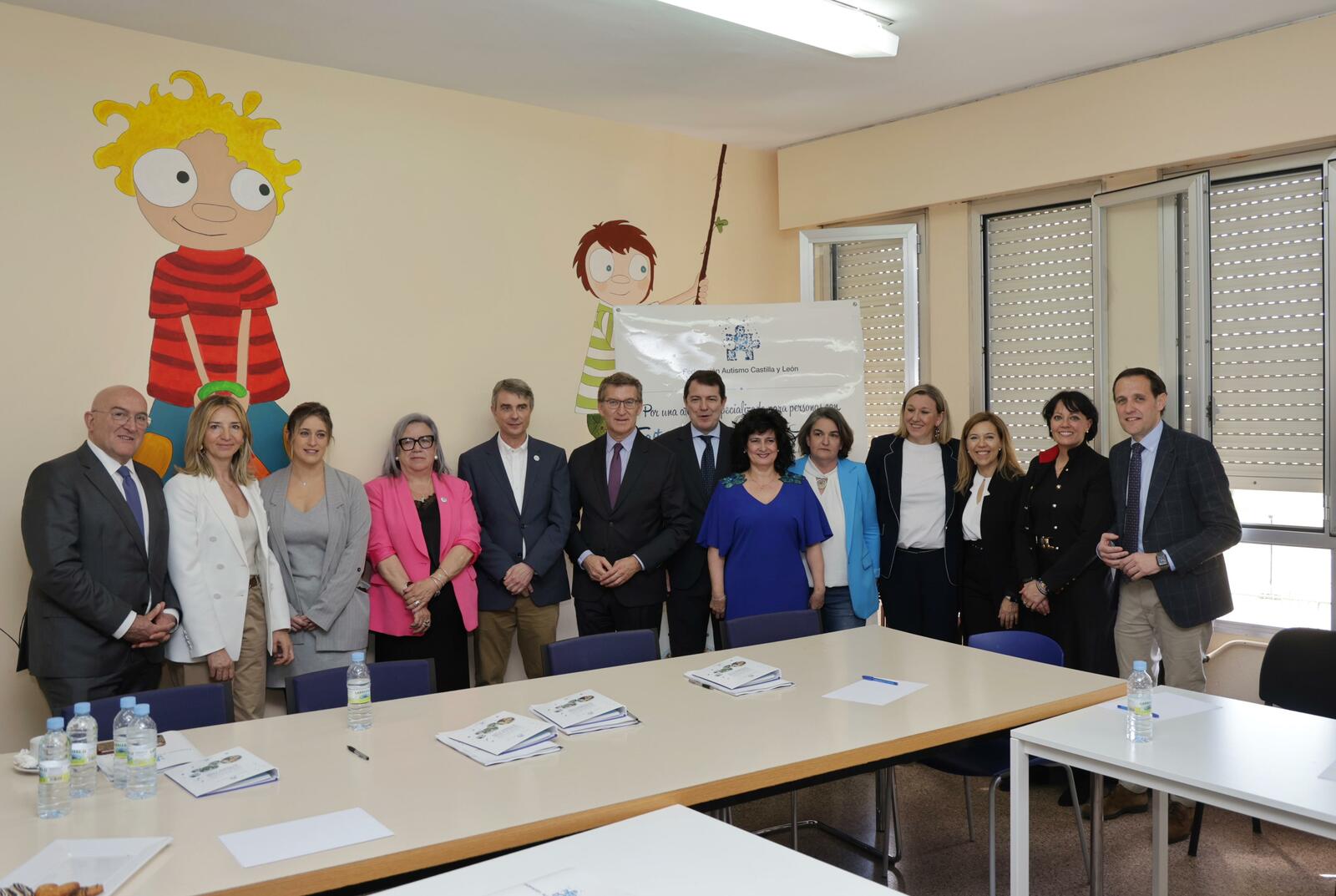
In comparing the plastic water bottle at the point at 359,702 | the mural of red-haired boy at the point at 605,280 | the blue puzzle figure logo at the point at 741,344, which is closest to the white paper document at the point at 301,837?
the plastic water bottle at the point at 359,702

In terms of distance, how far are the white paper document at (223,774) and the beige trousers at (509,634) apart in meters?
2.41

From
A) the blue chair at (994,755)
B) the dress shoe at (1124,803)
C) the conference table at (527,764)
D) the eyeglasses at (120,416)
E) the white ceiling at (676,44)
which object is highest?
the white ceiling at (676,44)

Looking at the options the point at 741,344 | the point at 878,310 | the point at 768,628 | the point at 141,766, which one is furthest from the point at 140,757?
the point at 878,310

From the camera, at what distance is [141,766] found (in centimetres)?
245

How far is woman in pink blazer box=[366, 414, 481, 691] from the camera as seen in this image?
15.5 feet

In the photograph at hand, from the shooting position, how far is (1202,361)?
201 inches

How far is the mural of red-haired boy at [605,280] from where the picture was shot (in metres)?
6.03

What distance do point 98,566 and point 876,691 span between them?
2.92 m

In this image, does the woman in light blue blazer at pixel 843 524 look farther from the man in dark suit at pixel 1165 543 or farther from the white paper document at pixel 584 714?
the white paper document at pixel 584 714

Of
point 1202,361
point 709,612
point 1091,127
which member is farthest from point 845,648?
point 1091,127

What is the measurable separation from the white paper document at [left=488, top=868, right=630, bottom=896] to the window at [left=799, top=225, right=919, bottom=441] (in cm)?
Answer: 487

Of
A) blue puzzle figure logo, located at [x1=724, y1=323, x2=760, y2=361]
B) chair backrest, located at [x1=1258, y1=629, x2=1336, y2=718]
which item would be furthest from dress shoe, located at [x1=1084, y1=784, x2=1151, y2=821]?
blue puzzle figure logo, located at [x1=724, y1=323, x2=760, y2=361]

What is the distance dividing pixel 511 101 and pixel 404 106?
2.06ft

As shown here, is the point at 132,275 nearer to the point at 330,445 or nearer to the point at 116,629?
the point at 330,445
